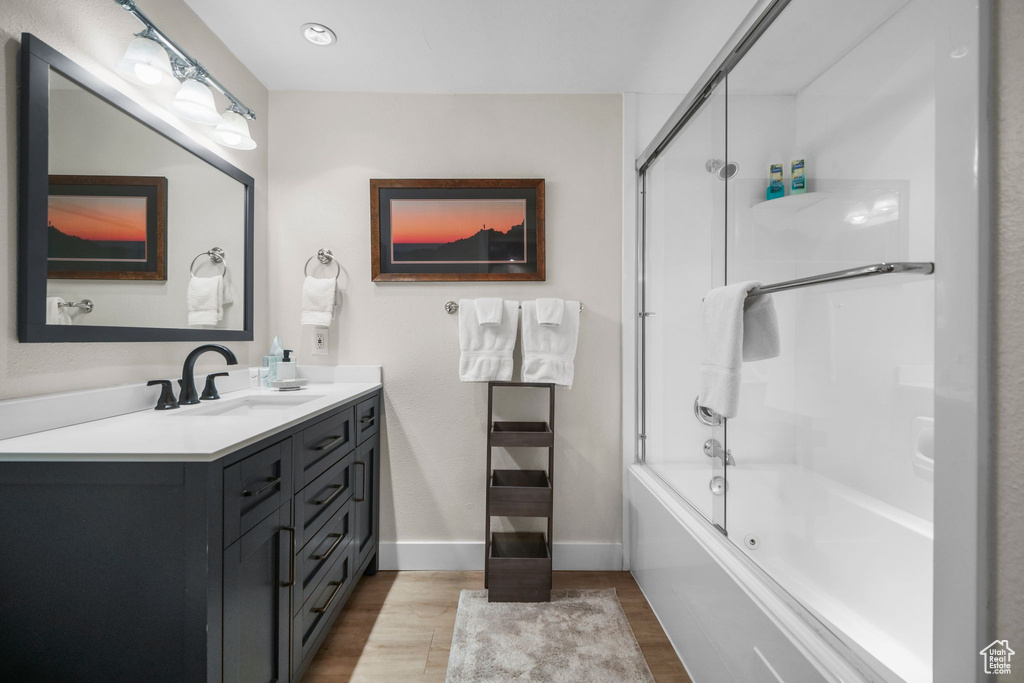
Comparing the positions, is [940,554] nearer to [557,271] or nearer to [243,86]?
[557,271]

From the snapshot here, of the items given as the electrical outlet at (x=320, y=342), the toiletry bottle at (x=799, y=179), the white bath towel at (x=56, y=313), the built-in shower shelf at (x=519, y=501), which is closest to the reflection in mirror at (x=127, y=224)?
the white bath towel at (x=56, y=313)

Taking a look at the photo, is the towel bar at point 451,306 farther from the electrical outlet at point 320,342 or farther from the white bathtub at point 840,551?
the white bathtub at point 840,551

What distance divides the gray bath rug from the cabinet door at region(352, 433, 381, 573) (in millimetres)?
458

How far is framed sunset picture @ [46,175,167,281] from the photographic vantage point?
1.08 m

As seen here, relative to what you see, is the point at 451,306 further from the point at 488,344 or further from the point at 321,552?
the point at 321,552

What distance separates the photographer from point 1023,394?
54 cm

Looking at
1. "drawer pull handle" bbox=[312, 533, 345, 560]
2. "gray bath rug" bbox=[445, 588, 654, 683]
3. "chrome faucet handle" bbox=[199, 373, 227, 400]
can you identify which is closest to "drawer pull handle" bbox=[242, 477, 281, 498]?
"drawer pull handle" bbox=[312, 533, 345, 560]

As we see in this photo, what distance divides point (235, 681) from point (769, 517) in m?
1.53

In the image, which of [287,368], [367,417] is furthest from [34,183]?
[367,417]

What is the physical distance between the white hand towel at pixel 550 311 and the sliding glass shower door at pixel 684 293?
0.43 m

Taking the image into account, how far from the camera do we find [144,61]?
120cm

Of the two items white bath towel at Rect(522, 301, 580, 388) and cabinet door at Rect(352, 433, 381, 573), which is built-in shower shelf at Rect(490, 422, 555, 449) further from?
cabinet door at Rect(352, 433, 381, 573)

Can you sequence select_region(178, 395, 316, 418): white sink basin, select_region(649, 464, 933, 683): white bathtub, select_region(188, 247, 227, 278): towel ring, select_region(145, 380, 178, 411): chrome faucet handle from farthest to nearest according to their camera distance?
select_region(188, 247, 227, 278): towel ring
select_region(178, 395, 316, 418): white sink basin
select_region(145, 380, 178, 411): chrome faucet handle
select_region(649, 464, 933, 683): white bathtub

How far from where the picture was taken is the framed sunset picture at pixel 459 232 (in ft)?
6.40
